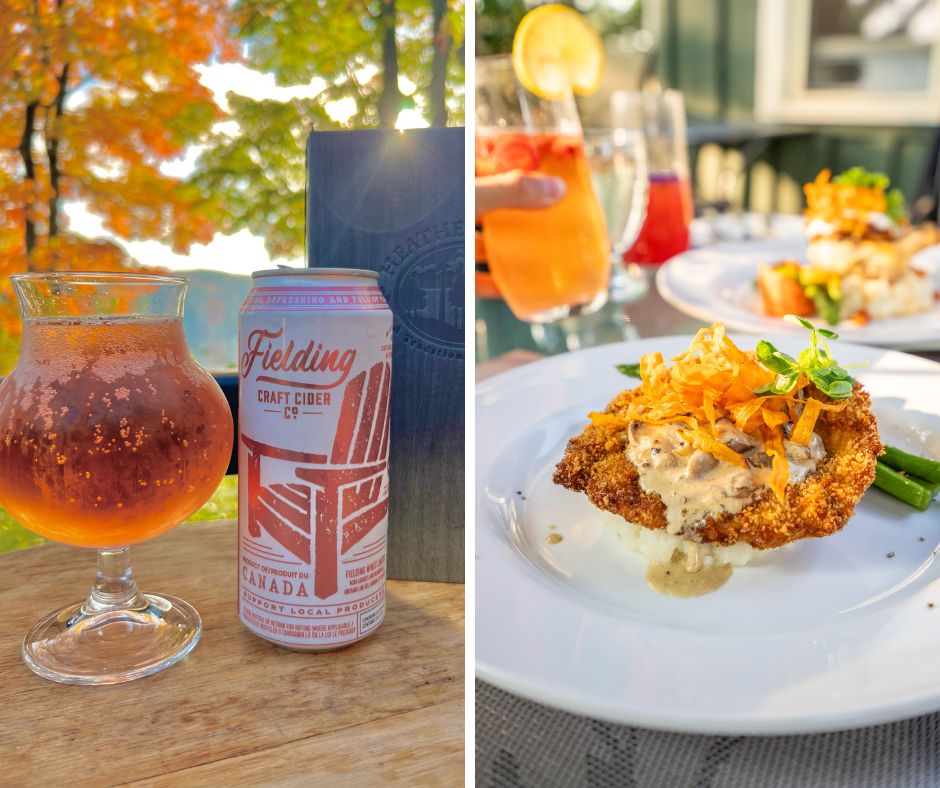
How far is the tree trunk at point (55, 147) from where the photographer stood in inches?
76.1

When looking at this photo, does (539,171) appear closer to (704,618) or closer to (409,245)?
(409,245)

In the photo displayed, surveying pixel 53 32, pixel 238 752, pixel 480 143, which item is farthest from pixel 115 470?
pixel 53 32

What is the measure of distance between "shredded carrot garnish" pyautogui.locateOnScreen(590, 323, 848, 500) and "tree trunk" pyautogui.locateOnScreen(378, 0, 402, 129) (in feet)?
3.32

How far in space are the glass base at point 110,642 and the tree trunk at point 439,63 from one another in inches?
43.1

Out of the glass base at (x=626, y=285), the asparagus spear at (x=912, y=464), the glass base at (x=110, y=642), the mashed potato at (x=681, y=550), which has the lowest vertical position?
the glass base at (x=110, y=642)

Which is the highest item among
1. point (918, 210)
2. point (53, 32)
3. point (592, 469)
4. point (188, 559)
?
point (53, 32)

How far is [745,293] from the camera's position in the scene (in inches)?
68.6

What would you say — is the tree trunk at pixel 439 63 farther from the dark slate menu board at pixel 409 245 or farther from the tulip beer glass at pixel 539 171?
the dark slate menu board at pixel 409 245

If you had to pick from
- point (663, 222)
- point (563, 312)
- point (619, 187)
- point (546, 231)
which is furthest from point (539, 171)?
point (663, 222)

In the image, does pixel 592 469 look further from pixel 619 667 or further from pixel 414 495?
pixel 619 667

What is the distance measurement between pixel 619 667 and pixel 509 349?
39.3 inches

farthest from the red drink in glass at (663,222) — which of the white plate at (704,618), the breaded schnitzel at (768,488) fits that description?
the breaded schnitzel at (768,488)

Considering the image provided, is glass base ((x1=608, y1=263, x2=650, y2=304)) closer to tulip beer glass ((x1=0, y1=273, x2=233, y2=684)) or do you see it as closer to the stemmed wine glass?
the stemmed wine glass

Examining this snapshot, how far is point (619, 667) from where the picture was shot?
0.61 meters
